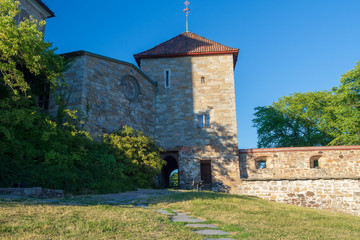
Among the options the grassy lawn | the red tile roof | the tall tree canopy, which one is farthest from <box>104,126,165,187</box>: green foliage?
the tall tree canopy

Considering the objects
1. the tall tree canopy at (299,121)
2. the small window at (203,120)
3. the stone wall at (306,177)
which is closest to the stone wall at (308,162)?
the stone wall at (306,177)

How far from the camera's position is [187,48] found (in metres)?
20.5

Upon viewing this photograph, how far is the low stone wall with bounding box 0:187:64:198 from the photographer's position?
7.41 metres

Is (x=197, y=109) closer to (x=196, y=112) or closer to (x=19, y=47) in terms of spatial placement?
(x=196, y=112)

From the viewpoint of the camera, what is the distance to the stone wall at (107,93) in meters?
14.0

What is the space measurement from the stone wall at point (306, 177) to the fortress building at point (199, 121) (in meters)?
0.05

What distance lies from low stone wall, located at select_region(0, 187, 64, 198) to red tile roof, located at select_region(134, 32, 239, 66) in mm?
13380

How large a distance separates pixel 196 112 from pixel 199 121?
603mm

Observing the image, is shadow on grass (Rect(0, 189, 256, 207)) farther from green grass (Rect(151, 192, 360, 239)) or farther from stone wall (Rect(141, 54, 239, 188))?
stone wall (Rect(141, 54, 239, 188))

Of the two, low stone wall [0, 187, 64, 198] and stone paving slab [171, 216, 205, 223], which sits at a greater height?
low stone wall [0, 187, 64, 198]

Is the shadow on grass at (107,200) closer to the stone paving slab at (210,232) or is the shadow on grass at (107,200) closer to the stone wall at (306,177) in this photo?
the stone paving slab at (210,232)

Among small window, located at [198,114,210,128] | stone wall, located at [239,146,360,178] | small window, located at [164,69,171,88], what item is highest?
small window, located at [164,69,171,88]

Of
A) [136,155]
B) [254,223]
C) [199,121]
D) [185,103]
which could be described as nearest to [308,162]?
[199,121]

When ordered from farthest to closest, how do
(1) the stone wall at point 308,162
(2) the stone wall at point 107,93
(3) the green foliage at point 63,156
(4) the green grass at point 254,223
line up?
(1) the stone wall at point 308,162 → (2) the stone wall at point 107,93 → (3) the green foliage at point 63,156 → (4) the green grass at point 254,223
